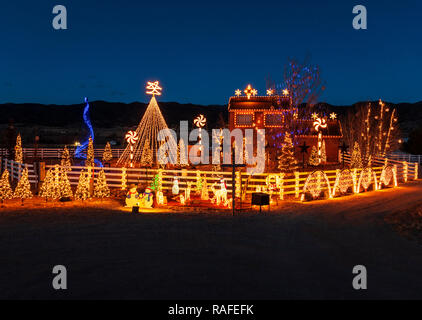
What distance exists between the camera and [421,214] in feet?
36.6

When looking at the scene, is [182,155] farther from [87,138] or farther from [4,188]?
[4,188]

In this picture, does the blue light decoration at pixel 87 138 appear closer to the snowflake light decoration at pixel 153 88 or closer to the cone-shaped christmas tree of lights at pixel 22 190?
the snowflake light decoration at pixel 153 88

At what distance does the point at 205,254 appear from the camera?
24.1 ft

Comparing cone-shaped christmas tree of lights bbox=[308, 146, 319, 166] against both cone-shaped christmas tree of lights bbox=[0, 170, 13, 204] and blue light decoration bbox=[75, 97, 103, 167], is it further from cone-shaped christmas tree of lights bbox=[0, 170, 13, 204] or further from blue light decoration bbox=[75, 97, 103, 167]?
cone-shaped christmas tree of lights bbox=[0, 170, 13, 204]

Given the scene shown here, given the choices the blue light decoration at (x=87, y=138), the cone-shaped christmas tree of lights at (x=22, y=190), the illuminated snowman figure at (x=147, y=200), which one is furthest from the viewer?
the blue light decoration at (x=87, y=138)

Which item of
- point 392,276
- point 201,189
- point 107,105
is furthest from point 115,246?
point 107,105

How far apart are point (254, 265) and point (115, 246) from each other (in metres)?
3.42

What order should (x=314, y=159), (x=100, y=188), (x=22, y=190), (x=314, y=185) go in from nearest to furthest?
(x=22, y=190)
(x=100, y=188)
(x=314, y=185)
(x=314, y=159)

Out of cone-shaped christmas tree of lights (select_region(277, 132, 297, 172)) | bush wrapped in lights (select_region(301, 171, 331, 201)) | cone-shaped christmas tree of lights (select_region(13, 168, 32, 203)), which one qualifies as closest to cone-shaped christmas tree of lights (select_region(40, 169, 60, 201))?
cone-shaped christmas tree of lights (select_region(13, 168, 32, 203))

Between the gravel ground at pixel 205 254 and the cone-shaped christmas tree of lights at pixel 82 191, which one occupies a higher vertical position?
the cone-shaped christmas tree of lights at pixel 82 191

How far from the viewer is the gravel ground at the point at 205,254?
5488 mm

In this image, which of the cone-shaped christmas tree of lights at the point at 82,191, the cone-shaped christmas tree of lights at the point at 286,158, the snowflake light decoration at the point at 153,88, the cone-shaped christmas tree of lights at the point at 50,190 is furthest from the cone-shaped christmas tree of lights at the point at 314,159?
the cone-shaped christmas tree of lights at the point at 50,190

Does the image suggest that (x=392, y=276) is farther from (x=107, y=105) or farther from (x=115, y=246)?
(x=107, y=105)

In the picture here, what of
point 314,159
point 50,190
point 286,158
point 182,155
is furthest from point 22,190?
point 314,159
